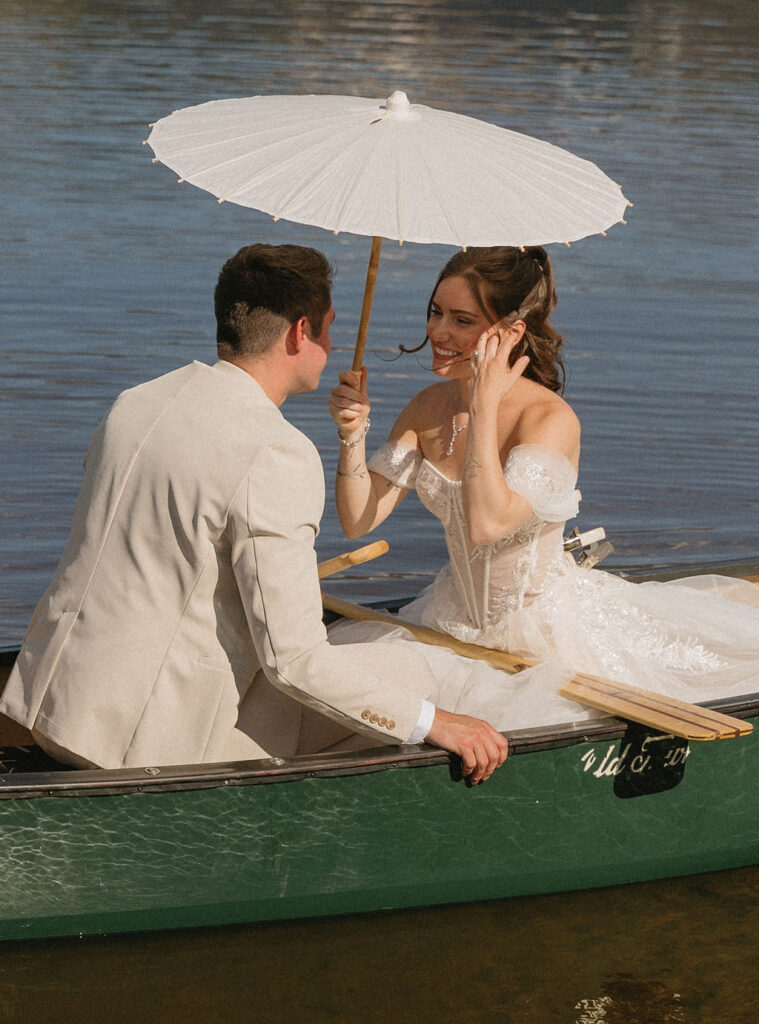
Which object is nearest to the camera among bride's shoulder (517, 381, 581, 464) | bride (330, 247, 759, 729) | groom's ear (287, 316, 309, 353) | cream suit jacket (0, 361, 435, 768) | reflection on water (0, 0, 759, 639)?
cream suit jacket (0, 361, 435, 768)

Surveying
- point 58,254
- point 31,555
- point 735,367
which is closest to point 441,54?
point 58,254

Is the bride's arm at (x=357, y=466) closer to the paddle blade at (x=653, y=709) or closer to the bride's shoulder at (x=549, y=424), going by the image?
the bride's shoulder at (x=549, y=424)

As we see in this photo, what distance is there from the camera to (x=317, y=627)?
10.9ft

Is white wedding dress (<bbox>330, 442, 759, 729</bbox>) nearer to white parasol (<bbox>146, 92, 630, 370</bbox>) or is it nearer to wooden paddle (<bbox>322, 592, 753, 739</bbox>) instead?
wooden paddle (<bbox>322, 592, 753, 739</bbox>)

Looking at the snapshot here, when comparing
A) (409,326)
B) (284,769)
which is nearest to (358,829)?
(284,769)

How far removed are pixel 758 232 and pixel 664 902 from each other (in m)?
10.0

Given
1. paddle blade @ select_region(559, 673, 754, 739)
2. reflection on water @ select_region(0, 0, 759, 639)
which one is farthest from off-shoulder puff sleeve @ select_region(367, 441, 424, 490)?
reflection on water @ select_region(0, 0, 759, 639)

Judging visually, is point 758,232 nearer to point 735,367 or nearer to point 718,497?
point 735,367

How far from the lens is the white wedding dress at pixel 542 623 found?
4113 mm

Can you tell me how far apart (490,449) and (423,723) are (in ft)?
2.44

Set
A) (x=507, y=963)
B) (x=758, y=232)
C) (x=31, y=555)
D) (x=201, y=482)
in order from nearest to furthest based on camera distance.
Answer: (x=201, y=482) < (x=507, y=963) < (x=31, y=555) < (x=758, y=232)

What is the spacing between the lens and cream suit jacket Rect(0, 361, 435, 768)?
3.24 meters

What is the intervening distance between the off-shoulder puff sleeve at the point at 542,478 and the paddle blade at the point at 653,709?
0.46 metres

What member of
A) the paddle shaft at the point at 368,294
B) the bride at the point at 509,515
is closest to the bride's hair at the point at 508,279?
the bride at the point at 509,515
